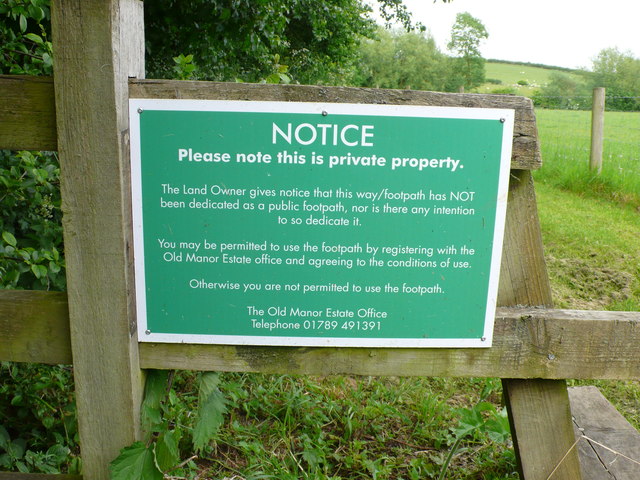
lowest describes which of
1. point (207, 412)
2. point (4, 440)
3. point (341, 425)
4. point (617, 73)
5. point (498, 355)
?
point (341, 425)

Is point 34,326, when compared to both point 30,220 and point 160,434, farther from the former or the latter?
point 30,220

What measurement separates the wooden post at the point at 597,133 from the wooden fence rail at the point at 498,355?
266 inches

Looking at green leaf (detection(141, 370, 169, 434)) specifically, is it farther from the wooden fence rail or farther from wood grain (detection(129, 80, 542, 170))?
wood grain (detection(129, 80, 542, 170))

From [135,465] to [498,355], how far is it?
1026mm

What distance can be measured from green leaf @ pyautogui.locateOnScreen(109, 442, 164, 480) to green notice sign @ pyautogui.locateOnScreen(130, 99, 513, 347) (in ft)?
1.01

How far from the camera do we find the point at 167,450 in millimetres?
1526

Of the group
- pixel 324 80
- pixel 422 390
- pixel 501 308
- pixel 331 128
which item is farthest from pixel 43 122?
pixel 324 80

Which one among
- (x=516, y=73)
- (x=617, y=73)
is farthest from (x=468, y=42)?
(x=617, y=73)

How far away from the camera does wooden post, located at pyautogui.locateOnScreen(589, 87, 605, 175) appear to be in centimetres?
762

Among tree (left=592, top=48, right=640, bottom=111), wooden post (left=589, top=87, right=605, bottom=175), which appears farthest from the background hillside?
wooden post (left=589, top=87, right=605, bottom=175)

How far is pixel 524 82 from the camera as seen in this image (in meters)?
54.2

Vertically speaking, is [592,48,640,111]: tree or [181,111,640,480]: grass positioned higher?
[592,48,640,111]: tree

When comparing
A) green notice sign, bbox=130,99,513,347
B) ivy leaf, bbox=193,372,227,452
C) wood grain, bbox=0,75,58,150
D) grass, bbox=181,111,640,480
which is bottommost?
grass, bbox=181,111,640,480

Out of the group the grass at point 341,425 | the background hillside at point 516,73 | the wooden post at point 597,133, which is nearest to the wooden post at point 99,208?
the grass at point 341,425
